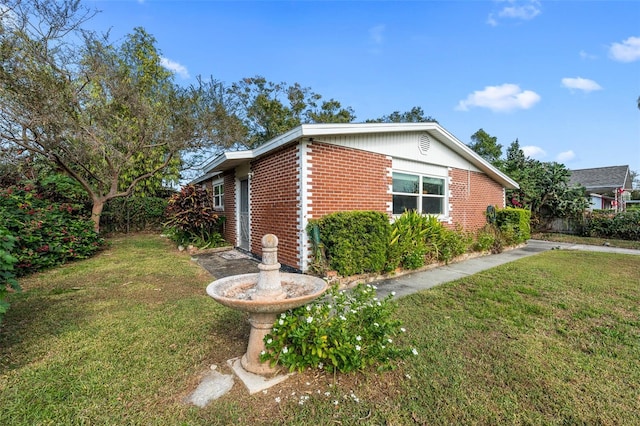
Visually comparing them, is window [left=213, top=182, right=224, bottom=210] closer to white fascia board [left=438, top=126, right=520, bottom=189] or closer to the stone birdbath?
white fascia board [left=438, top=126, right=520, bottom=189]

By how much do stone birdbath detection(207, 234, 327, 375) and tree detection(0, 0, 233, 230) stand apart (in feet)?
28.1

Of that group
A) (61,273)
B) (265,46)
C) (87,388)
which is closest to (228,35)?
(265,46)

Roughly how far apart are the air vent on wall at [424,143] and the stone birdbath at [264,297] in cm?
614

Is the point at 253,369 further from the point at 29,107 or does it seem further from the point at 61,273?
the point at 29,107

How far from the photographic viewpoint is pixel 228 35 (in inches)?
331

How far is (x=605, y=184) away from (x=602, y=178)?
4.94ft

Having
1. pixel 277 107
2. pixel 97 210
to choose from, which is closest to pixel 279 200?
pixel 97 210

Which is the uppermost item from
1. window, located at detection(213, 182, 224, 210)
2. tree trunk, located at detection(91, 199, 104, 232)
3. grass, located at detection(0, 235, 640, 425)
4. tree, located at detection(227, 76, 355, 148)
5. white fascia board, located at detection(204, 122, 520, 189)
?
tree, located at detection(227, 76, 355, 148)

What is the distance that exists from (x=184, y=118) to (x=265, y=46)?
15.3 ft

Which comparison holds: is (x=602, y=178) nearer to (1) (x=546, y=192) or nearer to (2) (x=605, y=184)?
(2) (x=605, y=184)

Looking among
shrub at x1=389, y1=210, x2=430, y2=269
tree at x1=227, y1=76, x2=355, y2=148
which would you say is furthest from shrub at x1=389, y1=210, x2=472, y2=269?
tree at x1=227, y1=76, x2=355, y2=148

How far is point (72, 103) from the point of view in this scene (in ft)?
27.3

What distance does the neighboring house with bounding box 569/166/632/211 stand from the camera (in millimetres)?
19312

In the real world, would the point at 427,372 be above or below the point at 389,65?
below
